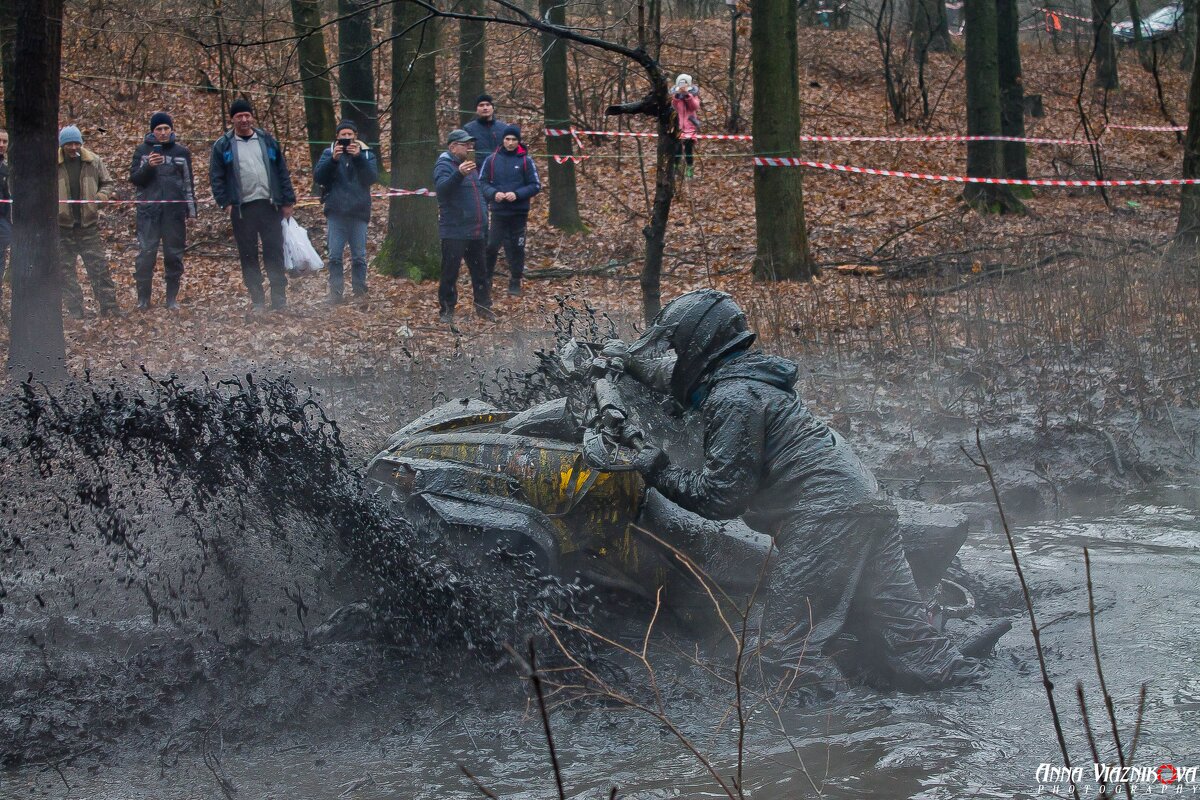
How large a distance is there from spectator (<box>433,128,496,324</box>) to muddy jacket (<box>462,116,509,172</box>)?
997 mm

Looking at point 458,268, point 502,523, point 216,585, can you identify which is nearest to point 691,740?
point 502,523

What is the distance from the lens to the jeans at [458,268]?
12.4 m

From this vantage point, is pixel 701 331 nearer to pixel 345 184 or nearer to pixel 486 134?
pixel 345 184

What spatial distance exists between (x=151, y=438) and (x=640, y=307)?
7.69m

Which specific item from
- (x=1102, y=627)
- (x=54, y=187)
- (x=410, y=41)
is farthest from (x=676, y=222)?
(x=1102, y=627)

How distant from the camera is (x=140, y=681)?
17.0 feet

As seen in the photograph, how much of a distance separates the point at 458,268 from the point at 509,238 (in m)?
1.35

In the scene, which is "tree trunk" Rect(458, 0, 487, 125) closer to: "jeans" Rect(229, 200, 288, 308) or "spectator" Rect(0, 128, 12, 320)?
"jeans" Rect(229, 200, 288, 308)

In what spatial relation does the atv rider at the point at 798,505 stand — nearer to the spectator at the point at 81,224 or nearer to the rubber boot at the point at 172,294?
the rubber boot at the point at 172,294

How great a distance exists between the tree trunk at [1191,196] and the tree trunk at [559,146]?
865 cm

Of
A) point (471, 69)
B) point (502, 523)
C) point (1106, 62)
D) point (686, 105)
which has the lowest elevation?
point (502, 523)

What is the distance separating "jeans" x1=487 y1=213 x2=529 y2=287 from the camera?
531 inches

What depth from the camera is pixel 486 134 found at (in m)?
13.8

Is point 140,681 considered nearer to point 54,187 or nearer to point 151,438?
point 151,438
